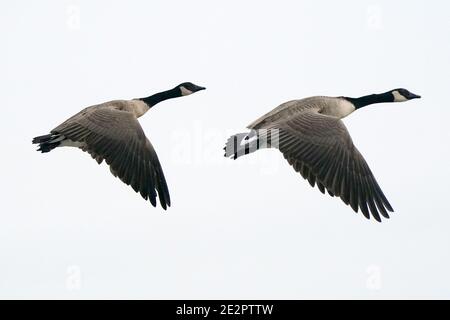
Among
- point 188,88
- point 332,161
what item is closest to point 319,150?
point 332,161

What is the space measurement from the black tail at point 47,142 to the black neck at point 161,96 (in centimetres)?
210

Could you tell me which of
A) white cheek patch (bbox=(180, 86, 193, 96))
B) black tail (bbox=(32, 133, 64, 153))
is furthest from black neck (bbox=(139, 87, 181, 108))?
black tail (bbox=(32, 133, 64, 153))

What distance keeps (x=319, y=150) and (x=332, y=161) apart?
281mm

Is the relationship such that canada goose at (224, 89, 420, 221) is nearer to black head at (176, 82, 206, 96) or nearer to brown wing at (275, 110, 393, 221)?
brown wing at (275, 110, 393, 221)

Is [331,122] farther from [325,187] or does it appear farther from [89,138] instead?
[89,138]

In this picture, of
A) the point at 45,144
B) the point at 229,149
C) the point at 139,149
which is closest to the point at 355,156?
the point at 229,149

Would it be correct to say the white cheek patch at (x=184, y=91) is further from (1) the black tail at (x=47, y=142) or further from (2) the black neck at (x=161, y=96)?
(1) the black tail at (x=47, y=142)

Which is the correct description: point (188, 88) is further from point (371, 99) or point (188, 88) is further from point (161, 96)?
point (371, 99)

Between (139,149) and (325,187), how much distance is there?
3.03 m

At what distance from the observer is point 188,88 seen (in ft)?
78.0

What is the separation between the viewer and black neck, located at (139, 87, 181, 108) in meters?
22.9

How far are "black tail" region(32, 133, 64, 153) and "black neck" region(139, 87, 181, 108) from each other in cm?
210

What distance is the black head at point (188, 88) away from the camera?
23.8 metres

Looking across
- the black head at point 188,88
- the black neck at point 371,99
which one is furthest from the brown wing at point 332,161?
the black head at point 188,88
